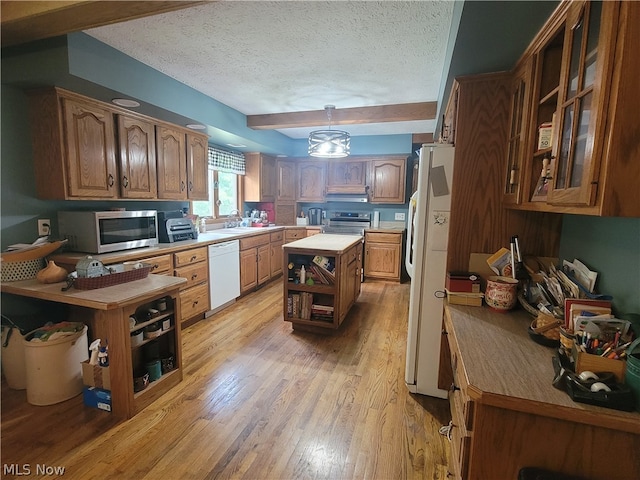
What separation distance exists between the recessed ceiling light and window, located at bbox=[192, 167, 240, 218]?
1638 millimetres

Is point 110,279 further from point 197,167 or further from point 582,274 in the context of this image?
point 582,274

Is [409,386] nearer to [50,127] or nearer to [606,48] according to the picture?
[606,48]

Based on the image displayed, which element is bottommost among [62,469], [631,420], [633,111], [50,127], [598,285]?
[62,469]

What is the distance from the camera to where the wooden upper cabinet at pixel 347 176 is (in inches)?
205

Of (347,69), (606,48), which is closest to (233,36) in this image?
(347,69)

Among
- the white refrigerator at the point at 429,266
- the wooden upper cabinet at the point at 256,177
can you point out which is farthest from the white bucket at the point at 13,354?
the wooden upper cabinet at the point at 256,177

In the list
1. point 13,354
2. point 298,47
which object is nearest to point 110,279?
point 13,354

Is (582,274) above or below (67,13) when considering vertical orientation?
below

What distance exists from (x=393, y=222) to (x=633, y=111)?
179 inches

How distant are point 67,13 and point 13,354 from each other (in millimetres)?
2156

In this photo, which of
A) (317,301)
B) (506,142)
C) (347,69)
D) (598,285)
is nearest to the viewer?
(598,285)

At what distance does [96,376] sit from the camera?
1.90 m

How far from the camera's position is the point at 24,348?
197 cm
